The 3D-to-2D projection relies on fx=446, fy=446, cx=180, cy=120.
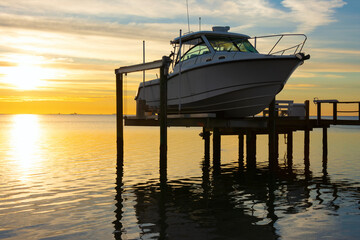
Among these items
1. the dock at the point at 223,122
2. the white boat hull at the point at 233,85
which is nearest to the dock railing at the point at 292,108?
the dock at the point at 223,122

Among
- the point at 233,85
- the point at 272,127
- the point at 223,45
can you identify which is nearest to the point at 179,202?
the point at 233,85

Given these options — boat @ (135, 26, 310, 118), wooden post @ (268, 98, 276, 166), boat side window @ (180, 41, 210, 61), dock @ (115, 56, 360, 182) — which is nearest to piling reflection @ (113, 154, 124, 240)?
dock @ (115, 56, 360, 182)

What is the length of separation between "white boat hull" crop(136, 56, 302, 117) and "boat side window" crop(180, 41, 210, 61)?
1.26 meters

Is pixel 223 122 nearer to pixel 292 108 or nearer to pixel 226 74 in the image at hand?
pixel 226 74

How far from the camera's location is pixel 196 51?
1956cm

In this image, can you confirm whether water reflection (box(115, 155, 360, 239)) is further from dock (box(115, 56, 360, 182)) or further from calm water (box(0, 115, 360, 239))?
dock (box(115, 56, 360, 182))

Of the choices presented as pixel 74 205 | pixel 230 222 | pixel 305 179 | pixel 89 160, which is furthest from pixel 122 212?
pixel 89 160

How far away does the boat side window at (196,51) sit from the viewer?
62.8ft

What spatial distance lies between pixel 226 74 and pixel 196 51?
266 cm

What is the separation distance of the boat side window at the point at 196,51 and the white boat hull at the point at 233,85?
126 cm

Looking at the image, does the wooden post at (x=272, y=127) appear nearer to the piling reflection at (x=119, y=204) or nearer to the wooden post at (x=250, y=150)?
the wooden post at (x=250, y=150)

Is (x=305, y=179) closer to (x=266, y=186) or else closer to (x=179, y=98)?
(x=266, y=186)

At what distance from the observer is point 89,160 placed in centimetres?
2534

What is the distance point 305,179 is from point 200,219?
8.54 metres
